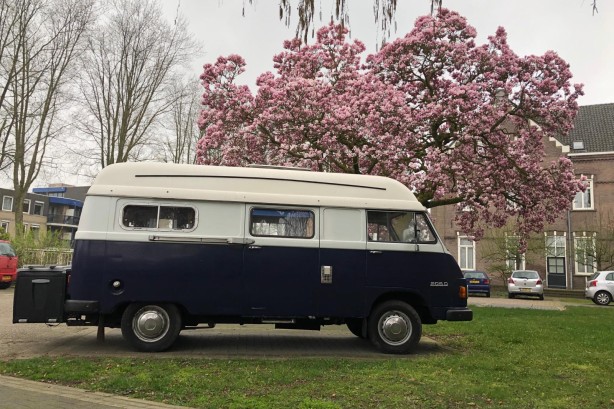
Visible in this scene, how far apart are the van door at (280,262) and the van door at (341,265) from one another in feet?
0.48

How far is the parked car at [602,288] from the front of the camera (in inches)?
950

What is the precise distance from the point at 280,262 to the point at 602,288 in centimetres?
2171

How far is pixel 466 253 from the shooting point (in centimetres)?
4084

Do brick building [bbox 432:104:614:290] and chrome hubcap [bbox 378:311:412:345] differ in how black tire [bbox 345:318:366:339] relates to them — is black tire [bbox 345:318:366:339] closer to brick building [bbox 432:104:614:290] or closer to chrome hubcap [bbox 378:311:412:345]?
chrome hubcap [bbox 378:311:412:345]

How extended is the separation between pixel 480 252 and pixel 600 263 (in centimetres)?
813

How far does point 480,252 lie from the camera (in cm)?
3962

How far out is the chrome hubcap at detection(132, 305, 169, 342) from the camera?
7.84 m

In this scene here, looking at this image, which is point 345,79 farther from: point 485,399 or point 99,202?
point 485,399

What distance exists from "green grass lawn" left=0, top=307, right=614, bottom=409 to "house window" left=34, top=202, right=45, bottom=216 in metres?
68.7

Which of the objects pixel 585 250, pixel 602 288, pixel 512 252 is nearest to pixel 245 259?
pixel 602 288

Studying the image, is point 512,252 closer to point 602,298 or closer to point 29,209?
point 602,298

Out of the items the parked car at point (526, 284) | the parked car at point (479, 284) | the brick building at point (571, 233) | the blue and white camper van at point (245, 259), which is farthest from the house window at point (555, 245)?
the blue and white camper van at point (245, 259)

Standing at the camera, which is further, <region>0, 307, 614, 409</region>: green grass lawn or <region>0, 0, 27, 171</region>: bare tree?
<region>0, 0, 27, 171</region>: bare tree

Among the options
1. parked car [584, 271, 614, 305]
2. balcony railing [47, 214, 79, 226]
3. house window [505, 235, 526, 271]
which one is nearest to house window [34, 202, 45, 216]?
balcony railing [47, 214, 79, 226]
